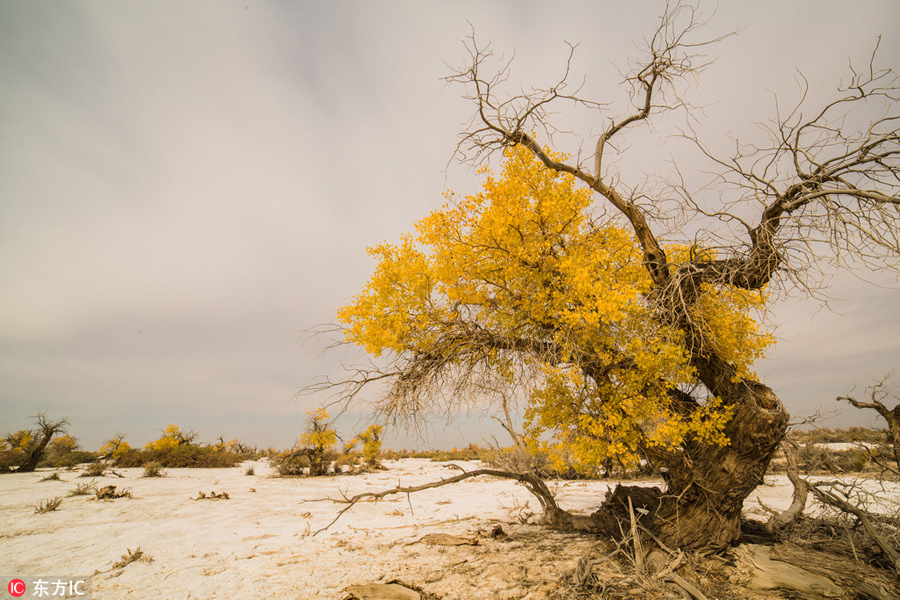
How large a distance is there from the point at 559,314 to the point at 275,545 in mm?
6336

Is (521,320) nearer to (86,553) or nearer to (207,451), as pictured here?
(86,553)

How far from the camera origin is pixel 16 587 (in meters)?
4.44

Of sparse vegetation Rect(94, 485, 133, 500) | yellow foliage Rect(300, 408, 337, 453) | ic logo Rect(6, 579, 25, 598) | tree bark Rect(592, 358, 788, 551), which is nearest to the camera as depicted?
ic logo Rect(6, 579, 25, 598)

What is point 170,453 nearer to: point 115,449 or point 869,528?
point 115,449

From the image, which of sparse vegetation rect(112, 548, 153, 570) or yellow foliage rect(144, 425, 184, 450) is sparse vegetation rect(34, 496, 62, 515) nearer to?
sparse vegetation rect(112, 548, 153, 570)

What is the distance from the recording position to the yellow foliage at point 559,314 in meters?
5.07

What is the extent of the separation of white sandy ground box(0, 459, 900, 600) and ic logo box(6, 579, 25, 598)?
0.32m

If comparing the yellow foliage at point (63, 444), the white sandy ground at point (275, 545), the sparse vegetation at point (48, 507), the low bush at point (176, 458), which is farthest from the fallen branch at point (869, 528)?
the yellow foliage at point (63, 444)

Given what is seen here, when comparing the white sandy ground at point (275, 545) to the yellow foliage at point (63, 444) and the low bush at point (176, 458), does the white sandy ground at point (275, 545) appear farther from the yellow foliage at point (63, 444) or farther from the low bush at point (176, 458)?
the yellow foliage at point (63, 444)

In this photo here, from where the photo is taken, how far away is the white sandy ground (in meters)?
4.66

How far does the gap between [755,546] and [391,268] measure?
6852 mm

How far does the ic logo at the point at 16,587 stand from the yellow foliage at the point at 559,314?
492cm

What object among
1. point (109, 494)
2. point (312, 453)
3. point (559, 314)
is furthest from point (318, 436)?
point (559, 314)

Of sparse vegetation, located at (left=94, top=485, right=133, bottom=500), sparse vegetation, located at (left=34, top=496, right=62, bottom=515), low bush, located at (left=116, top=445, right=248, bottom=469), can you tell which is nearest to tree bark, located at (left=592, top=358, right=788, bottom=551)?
sparse vegetation, located at (left=34, top=496, right=62, bottom=515)
